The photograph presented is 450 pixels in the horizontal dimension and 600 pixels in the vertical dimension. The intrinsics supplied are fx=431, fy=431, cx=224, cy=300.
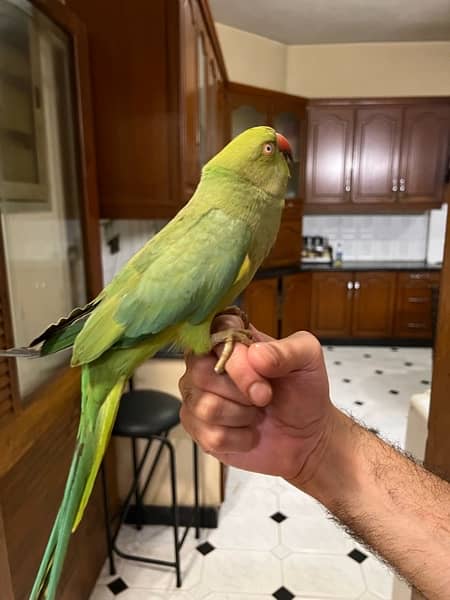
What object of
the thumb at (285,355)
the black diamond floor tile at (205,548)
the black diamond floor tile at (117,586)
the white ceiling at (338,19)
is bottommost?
the black diamond floor tile at (117,586)

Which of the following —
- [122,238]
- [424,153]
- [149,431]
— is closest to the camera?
[149,431]

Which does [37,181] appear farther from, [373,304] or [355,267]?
[373,304]

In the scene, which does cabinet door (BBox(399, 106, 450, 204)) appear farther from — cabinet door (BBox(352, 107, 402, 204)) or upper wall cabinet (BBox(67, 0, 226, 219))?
upper wall cabinet (BBox(67, 0, 226, 219))

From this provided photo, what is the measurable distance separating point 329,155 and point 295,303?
1626mm

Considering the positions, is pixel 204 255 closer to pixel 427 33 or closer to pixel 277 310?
→ pixel 277 310

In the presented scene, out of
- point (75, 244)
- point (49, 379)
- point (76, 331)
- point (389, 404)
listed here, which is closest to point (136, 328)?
point (76, 331)

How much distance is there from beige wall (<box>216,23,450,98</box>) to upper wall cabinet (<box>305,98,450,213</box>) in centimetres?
32

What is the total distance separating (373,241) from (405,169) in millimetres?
870

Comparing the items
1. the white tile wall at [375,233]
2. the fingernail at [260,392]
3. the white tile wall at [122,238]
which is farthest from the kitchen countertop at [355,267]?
the fingernail at [260,392]

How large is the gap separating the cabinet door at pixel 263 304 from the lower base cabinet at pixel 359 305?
2.8 inches

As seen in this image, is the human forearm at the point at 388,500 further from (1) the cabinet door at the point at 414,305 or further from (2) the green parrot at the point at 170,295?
(1) the cabinet door at the point at 414,305

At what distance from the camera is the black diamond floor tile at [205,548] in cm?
197

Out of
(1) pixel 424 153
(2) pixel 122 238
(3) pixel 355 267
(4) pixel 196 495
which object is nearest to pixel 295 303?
(3) pixel 355 267

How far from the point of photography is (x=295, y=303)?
14.9 ft
